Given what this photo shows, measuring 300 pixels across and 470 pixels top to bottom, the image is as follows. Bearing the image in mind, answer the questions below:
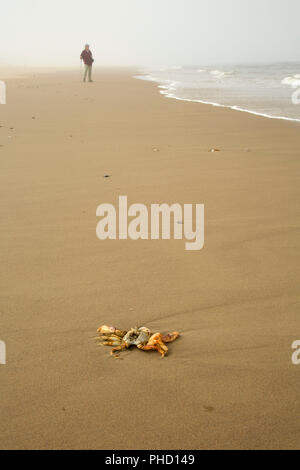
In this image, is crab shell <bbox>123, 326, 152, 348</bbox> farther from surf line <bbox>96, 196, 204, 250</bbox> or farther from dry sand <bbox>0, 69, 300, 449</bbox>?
surf line <bbox>96, 196, 204, 250</bbox>

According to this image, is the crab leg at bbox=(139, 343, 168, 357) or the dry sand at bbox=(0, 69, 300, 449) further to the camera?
the crab leg at bbox=(139, 343, 168, 357)

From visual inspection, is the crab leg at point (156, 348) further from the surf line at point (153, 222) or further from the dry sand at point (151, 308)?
the surf line at point (153, 222)

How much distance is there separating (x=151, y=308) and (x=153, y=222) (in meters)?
1.19

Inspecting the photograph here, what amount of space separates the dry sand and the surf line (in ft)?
0.27

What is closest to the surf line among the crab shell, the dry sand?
the dry sand

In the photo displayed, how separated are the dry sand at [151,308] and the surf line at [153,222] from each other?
0.27 ft

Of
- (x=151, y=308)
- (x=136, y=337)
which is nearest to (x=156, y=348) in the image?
(x=136, y=337)

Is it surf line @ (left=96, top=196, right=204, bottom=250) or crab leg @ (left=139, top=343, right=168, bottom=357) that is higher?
surf line @ (left=96, top=196, right=204, bottom=250)

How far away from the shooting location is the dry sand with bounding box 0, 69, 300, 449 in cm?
160

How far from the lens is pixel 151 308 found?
7.42 feet

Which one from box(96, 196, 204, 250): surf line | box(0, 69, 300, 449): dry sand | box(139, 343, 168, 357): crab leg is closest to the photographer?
box(0, 69, 300, 449): dry sand

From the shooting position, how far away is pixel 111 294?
7.82ft

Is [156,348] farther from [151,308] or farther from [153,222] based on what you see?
[153,222]
